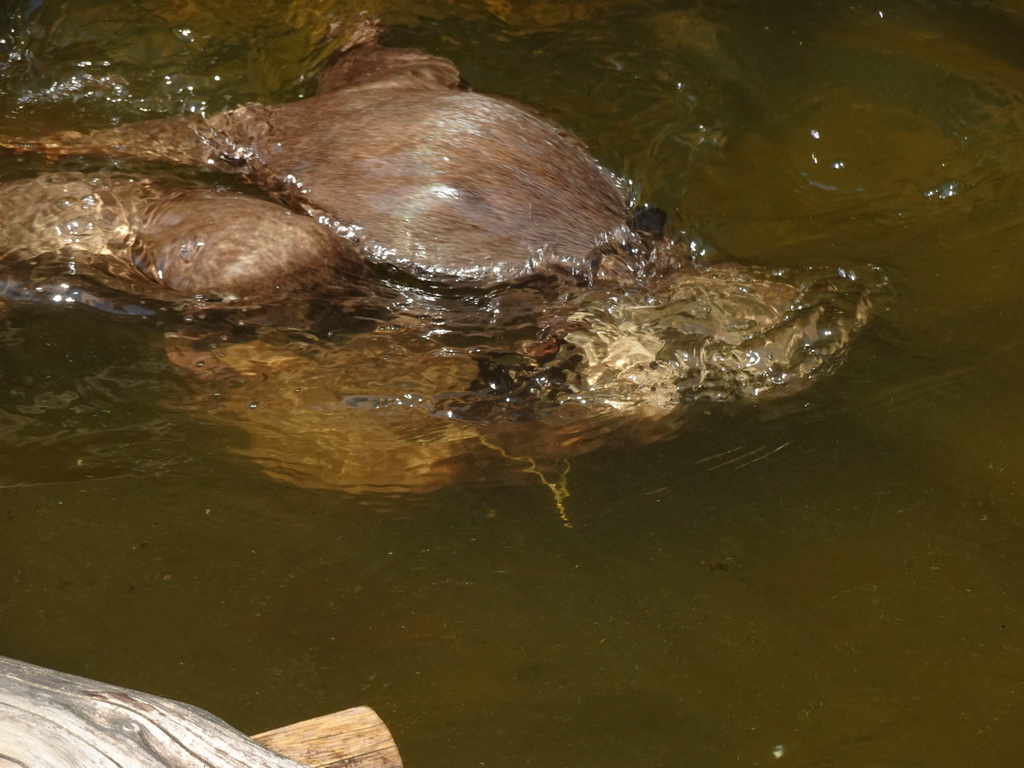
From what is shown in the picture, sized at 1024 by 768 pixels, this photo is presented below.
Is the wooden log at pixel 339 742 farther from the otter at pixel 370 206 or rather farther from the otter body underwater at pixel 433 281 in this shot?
the otter at pixel 370 206

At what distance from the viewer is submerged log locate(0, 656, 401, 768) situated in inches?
66.9

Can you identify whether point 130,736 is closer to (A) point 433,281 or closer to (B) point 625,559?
(B) point 625,559

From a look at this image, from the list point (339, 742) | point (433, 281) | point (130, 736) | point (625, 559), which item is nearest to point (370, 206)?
point (433, 281)

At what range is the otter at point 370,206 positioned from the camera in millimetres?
3141

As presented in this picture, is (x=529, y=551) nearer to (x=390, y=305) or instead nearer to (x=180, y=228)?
(x=390, y=305)

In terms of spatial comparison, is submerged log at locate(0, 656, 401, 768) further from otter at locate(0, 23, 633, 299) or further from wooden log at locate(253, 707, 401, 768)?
otter at locate(0, 23, 633, 299)

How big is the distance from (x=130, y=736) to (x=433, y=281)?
5.99 ft

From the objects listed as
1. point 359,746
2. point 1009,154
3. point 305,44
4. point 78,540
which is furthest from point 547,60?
point 359,746

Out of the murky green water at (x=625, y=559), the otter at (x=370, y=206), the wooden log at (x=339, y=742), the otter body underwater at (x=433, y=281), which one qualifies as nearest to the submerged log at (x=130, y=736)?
the wooden log at (x=339, y=742)

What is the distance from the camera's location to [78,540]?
281 cm

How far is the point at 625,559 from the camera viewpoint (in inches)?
112

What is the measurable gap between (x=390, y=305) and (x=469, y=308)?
25 cm

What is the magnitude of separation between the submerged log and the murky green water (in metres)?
0.57

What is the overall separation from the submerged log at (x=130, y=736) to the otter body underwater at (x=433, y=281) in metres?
1.13
